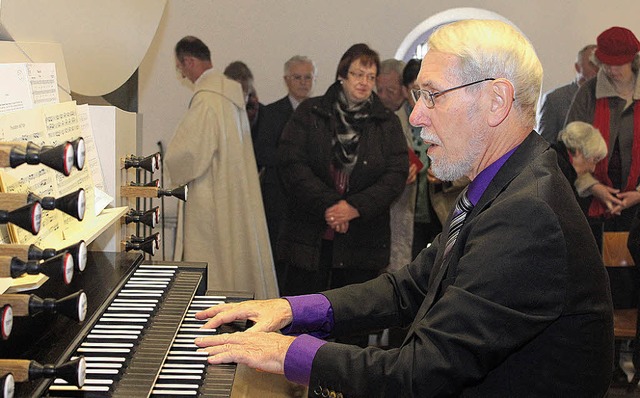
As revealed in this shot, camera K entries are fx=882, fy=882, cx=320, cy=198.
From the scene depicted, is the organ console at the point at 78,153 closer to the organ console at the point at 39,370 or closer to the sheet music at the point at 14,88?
the organ console at the point at 39,370

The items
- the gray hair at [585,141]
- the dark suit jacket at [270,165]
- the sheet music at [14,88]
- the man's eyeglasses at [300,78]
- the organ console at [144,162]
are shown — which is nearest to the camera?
the sheet music at [14,88]

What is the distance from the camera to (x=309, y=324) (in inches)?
96.3

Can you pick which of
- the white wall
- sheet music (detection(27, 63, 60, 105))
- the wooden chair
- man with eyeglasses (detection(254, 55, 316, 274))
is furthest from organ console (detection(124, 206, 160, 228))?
the white wall

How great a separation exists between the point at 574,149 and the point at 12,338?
3.98 metres

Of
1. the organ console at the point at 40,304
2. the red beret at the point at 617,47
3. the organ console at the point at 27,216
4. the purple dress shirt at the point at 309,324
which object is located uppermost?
the red beret at the point at 617,47

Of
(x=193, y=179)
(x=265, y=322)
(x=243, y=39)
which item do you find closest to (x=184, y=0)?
(x=243, y=39)

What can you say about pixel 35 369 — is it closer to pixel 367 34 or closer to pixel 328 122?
pixel 328 122

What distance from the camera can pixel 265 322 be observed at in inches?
92.4

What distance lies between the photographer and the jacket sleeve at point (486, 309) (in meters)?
1.86

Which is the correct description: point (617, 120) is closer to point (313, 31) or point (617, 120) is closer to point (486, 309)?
point (313, 31)

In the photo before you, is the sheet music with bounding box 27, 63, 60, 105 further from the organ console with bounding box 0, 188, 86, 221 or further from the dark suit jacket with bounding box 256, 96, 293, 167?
the dark suit jacket with bounding box 256, 96, 293, 167

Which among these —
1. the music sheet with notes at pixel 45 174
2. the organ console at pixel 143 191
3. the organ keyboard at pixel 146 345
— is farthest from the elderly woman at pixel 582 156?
the music sheet with notes at pixel 45 174

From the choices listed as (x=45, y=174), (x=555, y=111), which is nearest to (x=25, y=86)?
(x=45, y=174)

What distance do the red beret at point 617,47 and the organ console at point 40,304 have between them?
4.29 m
